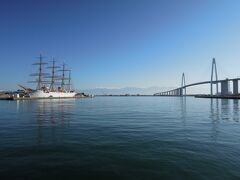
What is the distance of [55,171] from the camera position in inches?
326

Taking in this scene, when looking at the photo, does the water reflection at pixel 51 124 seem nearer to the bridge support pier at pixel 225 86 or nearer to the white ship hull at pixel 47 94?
the white ship hull at pixel 47 94

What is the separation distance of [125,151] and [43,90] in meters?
150

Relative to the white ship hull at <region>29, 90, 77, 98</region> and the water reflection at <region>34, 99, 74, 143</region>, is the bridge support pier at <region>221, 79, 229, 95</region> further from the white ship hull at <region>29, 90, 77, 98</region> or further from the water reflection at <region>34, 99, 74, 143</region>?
the water reflection at <region>34, 99, 74, 143</region>

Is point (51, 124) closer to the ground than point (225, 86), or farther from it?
closer to the ground

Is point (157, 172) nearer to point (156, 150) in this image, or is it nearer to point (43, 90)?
point (156, 150)

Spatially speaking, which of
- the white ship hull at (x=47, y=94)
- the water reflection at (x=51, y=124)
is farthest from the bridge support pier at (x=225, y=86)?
the water reflection at (x=51, y=124)

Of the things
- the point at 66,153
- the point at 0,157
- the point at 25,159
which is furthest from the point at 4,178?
the point at 66,153

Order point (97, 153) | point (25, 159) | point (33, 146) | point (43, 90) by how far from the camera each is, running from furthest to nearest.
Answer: point (43, 90) < point (33, 146) < point (97, 153) < point (25, 159)

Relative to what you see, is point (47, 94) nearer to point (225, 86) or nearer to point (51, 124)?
point (225, 86)

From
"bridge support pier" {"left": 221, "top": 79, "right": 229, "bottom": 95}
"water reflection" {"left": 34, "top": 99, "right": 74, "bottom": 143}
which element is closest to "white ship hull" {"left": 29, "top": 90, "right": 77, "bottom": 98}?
"water reflection" {"left": 34, "top": 99, "right": 74, "bottom": 143}

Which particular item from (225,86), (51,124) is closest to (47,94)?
(225,86)

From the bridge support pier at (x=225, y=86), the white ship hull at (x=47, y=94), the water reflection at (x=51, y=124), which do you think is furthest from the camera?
the bridge support pier at (x=225, y=86)

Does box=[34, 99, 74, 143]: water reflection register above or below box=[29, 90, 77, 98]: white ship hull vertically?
below

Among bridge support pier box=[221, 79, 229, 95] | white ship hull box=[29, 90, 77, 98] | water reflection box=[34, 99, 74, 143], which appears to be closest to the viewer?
water reflection box=[34, 99, 74, 143]
